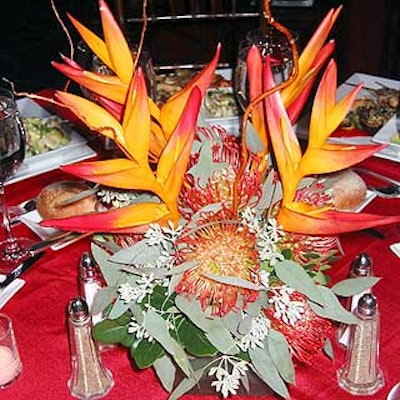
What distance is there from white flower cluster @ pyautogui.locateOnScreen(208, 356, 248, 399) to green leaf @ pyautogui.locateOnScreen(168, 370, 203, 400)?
0.05 ft

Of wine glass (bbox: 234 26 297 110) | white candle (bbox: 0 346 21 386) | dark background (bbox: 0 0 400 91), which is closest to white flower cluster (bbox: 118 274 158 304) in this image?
white candle (bbox: 0 346 21 386)

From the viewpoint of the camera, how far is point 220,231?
765 millimetres

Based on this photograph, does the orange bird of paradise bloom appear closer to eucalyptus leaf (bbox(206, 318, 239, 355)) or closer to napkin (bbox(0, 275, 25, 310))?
eucalyptus leaf (bbox(206, 318, 239, 355))

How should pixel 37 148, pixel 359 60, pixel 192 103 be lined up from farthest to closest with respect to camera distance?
1. pixel 359 60
2. pixel 37 148
3. pixel 192 103

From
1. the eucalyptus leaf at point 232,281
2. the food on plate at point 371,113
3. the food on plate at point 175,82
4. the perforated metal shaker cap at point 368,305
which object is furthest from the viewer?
the food on plate at point 175,82

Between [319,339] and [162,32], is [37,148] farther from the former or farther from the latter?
[162,32]

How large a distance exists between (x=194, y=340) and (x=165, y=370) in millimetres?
71

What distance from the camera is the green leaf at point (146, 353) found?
79 cm

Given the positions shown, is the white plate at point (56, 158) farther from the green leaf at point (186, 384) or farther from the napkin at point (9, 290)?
the green leaf at point (186, 384)

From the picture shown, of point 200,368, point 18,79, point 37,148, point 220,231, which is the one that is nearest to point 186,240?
point 220,231

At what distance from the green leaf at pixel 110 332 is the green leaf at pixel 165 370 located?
5 centimetres

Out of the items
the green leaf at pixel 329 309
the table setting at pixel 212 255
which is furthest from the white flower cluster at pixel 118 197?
the green leaf at pixel 329 309

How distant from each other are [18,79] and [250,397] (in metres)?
2.68

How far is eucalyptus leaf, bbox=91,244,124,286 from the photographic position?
82 centimetres
